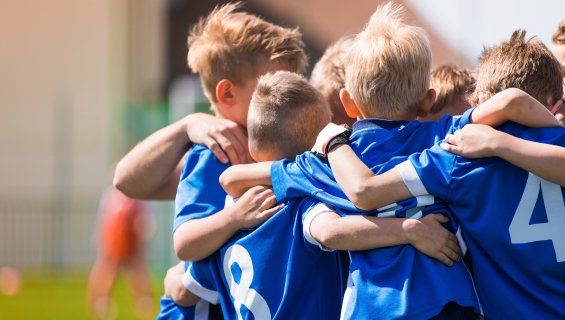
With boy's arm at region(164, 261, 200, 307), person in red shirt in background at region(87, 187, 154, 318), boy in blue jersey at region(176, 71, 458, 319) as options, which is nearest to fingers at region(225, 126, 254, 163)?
boy in blue jersey at region(176, 71, 458, 319)

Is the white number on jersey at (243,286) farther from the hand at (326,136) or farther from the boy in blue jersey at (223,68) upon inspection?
the hand at (326,136)

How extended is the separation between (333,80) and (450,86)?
0.60 meters

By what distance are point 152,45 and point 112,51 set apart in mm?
1202

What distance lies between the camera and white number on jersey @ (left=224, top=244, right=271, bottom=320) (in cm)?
332

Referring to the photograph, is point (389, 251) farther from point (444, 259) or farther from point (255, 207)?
Result: point (255, 207)

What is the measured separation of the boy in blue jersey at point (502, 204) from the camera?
2.91 metres

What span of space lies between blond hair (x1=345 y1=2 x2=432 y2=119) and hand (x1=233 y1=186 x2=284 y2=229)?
437 millimetres

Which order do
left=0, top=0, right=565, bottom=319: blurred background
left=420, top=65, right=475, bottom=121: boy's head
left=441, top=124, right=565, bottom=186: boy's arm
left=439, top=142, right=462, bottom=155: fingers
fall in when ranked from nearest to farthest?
1. left=441, top=124, right=565, bottom=186: boy's arm
2. left=439, top=142, right=462, bottom=155: fingers
3. left=420, top=65, right=475, bottom=121: boy's head
4. left=0, top=0, right=565, bottom=319: blurred background

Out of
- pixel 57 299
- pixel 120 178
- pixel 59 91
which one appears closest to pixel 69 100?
pixel 59 91

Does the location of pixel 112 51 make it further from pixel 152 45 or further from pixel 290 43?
pixel 290 43

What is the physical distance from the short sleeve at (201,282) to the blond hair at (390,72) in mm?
881

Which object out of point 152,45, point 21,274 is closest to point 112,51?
point 152,45

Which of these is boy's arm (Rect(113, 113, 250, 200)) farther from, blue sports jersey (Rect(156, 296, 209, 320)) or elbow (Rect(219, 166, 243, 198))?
blue sports jersey (Rect(156, 296, 209, 320))

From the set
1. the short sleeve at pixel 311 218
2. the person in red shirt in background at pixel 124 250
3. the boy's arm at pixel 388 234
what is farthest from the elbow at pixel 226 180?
the person in red shirt in background at pixel 124 250
